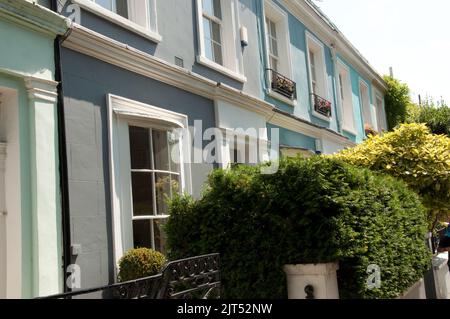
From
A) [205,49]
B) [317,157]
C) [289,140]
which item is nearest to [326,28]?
[289,140]

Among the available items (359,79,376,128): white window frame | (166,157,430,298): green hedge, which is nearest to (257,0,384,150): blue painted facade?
(359,79,376,128): white window frame

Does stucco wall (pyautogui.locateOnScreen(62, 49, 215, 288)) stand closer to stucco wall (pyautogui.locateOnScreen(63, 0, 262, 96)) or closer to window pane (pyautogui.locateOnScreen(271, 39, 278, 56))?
stucco wall (pyautogui.locateOnScreen(63, 0, 262, 96))

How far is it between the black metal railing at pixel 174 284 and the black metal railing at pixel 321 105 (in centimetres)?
1097

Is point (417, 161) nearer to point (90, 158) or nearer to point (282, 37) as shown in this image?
point (90, 158)

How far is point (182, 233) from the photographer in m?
5.59

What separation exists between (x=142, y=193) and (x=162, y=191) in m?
0.39

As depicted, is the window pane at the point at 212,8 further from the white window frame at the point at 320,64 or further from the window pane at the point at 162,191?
the white window frame at the point at 320,64

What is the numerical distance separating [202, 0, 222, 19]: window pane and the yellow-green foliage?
379 centimetres

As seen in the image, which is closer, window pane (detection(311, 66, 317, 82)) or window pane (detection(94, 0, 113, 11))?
window pane (detection(94, 0, 113, 11))

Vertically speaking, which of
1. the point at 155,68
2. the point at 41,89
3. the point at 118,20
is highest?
the point at 118,20

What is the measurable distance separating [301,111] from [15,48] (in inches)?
342

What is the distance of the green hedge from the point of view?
4836 mm

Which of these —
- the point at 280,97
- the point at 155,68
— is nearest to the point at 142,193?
the point at 155,68

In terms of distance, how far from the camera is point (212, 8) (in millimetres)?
9914
